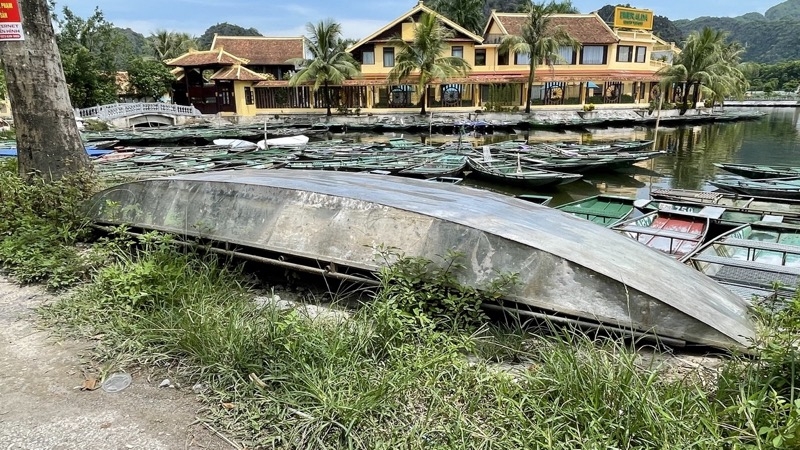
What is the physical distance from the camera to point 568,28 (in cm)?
4328

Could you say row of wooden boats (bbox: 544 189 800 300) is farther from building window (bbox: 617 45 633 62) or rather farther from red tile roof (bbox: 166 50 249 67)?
building window (bbox: 617 45 633 62)

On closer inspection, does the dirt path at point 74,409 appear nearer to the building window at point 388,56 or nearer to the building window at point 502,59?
the building window at point 388,56

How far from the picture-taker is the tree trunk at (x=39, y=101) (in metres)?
5.66

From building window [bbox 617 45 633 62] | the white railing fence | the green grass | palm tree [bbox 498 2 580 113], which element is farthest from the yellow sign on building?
the green grass

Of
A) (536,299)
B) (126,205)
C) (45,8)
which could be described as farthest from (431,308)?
(45,8)

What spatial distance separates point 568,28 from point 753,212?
122ft

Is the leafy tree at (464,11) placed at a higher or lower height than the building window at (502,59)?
higher

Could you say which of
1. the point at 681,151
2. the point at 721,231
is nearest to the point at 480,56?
the point at 681,151

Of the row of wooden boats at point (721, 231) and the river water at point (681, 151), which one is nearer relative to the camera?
the row of wooden boats at point (721, 231)

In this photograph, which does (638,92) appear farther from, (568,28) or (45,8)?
(45,8)

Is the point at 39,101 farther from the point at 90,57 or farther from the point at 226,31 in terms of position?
the point at 226,31

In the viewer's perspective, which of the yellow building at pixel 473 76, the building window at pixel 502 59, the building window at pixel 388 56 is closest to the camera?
the yellow building at pixel 473 76

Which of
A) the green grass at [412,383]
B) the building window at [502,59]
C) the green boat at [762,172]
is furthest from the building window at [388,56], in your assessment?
the green grass at [412,383]

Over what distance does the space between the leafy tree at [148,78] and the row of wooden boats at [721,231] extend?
39.0 meters
